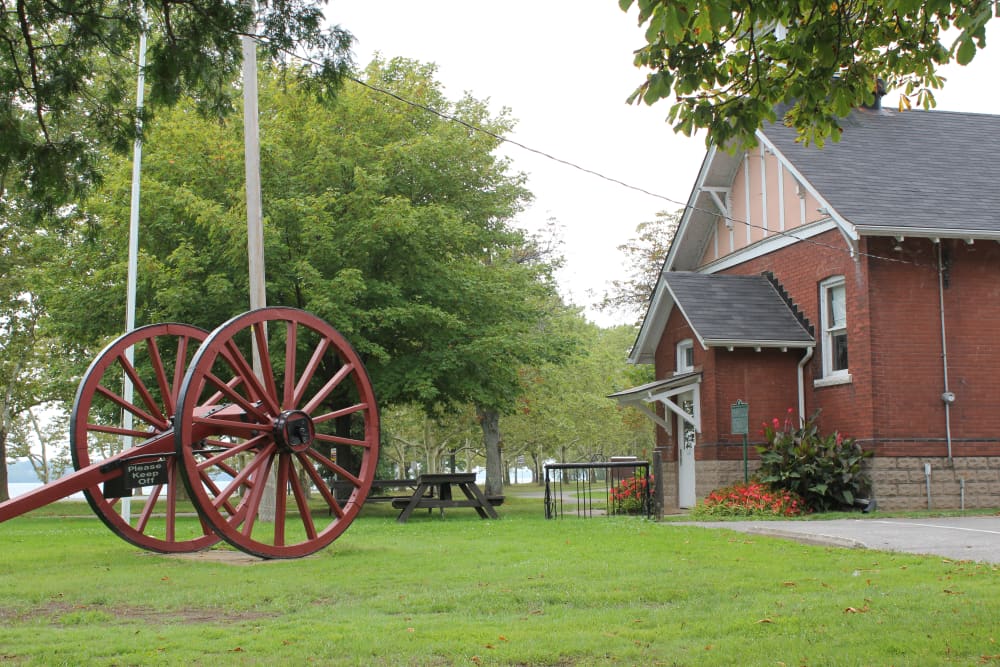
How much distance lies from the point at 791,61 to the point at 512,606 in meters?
5.24

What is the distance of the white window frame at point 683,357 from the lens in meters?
24.5

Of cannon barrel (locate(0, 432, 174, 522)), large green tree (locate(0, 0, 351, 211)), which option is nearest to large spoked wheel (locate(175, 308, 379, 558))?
cannon barrel (locate(0, 432, 174, 522))

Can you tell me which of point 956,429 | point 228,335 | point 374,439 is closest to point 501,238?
point 956,429

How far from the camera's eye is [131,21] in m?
9.14

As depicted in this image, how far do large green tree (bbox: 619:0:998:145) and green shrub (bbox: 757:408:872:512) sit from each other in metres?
11.4

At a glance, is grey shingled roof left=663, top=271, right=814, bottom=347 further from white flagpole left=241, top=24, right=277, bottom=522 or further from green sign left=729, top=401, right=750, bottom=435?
white flagpole left=241, top=24, right=277, bottom=522

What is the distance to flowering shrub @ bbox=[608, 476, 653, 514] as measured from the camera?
22897 millimetres

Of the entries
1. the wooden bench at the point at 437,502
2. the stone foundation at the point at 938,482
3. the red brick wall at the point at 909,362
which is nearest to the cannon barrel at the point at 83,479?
the wooden bench at the point at 437,502

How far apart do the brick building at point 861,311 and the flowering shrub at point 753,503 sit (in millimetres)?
1484

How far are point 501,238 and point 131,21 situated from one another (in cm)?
2000

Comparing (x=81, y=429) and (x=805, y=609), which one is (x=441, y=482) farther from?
(x=805, y=609)

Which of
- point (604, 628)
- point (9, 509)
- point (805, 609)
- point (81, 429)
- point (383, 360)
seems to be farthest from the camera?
point (383, 360)

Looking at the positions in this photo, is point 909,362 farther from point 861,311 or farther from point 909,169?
point 909,169

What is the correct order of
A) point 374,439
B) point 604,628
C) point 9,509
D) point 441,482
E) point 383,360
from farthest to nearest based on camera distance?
point 383,360
point 441,482
point 374,439
point 9,509
point 604,628
